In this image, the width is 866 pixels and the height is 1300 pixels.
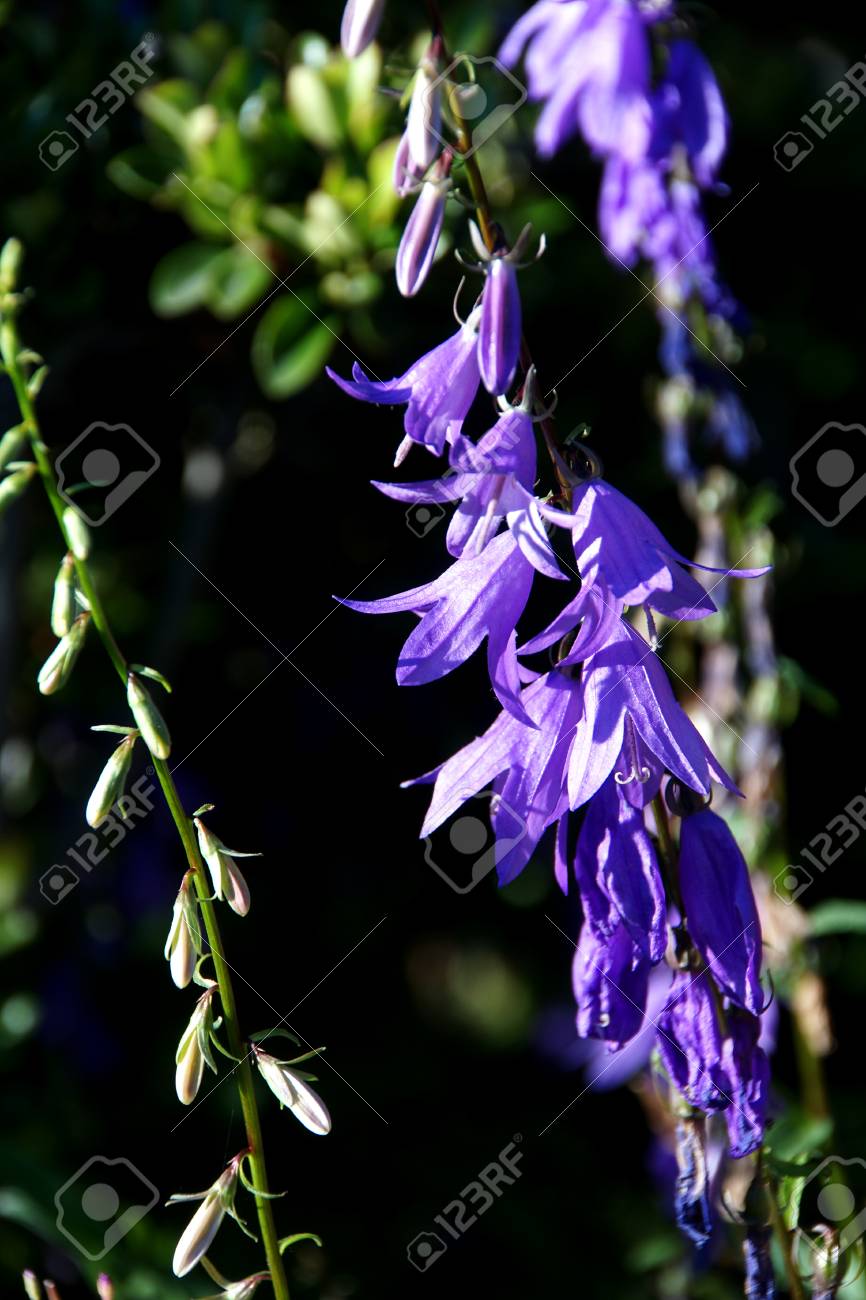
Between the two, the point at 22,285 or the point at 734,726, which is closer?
the point at 734,726

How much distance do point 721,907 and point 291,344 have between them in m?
1.38

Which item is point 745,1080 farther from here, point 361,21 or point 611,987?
point 361,21

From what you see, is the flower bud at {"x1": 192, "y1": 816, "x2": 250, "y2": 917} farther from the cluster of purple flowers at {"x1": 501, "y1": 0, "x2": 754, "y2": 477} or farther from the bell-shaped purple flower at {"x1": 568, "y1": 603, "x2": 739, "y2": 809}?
the cluster of purple flowers at {"x1": 501, "y1": 0, "x2": 754, "y2": 477}

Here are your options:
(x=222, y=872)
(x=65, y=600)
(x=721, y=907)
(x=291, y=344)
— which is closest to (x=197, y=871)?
(x=222, y=872)

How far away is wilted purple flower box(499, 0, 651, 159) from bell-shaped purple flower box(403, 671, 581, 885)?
1075 millimetres

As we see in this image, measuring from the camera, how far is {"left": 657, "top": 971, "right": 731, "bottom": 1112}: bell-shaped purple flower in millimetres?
1201

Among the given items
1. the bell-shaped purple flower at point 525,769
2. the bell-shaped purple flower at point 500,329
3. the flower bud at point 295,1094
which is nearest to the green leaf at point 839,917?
the bell-shaped purple flower at point 525,769

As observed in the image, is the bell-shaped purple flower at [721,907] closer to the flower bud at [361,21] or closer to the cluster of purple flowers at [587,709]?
the cluster of purple flowers at [587,709]

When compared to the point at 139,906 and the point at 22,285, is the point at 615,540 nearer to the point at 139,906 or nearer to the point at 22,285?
the point at 22,285

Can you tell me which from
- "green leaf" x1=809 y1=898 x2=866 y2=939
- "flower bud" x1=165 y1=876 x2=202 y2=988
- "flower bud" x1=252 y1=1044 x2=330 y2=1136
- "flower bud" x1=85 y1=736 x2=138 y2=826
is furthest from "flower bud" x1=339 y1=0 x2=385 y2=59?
"green leaf" x1=809 y1=898 x2=866 y2=939

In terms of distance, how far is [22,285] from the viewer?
7.72ft

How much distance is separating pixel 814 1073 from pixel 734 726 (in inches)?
21.4

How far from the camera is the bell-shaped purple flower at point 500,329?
1.09 meters

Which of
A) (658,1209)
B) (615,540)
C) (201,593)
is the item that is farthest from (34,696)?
(615,540)
